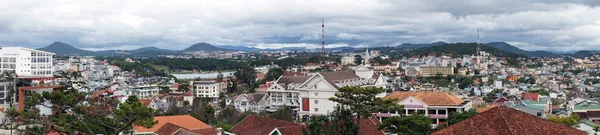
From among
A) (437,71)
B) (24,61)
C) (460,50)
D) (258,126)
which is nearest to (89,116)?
(258,126)

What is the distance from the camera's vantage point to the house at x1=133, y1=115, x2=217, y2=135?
20.4m

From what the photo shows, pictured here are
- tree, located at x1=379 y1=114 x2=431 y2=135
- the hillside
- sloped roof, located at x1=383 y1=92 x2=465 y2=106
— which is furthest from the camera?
the hillside

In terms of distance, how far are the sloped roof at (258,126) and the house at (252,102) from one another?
69.7 ft

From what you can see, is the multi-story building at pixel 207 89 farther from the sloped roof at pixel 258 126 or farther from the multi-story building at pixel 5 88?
the sloped roof at pixel 258 126

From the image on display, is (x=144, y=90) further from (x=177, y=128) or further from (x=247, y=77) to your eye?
(x=177, y=128)

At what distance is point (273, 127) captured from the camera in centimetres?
1967

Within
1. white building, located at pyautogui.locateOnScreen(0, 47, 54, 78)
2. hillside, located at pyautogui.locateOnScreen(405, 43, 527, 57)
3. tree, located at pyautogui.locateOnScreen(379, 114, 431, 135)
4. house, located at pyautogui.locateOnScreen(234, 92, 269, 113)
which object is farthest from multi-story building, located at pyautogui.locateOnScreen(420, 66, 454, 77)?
tree, located at pyautogui.locateOnScreen(379, 114, 431, 135)

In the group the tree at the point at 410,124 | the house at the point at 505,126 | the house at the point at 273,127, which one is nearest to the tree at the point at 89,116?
the house at the point at 273,127

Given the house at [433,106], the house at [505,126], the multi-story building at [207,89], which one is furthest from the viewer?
the multi-story building at [207,89]

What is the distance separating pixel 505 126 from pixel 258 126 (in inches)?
406

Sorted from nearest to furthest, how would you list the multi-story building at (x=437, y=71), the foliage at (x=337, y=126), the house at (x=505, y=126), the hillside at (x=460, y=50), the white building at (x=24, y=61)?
the house at (x=505, y=126) < the foliage at (x=337, y=126) < the white building at (x=24, y=61) < the multi-story building at (x=437, y=71) < the hillside at (x=460, y=50)

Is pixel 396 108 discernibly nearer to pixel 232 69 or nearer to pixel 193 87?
pixel 193 87

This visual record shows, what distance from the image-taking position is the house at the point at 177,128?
20417 mm

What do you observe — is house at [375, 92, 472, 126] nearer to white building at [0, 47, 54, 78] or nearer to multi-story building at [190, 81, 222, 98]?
white building at [0, 47, 54, 78]
